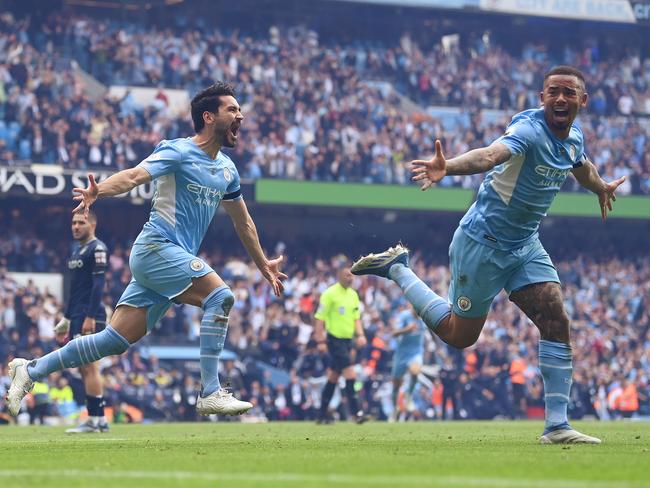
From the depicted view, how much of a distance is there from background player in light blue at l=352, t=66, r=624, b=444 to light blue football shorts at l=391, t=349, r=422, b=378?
12618mm

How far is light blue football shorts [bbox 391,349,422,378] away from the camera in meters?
22.8

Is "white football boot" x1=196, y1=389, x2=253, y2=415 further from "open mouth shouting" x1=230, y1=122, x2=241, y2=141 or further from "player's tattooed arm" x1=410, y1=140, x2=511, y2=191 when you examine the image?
"player's tattooed arm" x1=410, y1=140, x2=511, y2=191

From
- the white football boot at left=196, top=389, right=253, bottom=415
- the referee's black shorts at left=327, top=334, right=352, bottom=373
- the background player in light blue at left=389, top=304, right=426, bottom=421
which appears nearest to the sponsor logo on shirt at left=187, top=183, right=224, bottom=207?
the white football boot at left=196, top=389, right=253, bottom=415

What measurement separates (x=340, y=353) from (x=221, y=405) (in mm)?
9986

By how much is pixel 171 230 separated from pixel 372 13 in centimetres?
3271

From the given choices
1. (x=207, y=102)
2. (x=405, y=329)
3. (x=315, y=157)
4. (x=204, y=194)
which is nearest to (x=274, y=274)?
(x=204, y=194)

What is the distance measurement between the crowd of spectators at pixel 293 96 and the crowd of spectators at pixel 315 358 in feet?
9.57

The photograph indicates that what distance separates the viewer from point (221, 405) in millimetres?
9906

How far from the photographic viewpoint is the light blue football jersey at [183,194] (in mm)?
10398

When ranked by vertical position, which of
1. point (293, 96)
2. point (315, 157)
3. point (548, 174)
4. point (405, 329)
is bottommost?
point (405, 329)

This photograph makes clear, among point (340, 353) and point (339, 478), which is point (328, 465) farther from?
point (340, 353)

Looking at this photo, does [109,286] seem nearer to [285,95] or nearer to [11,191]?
[11,191]

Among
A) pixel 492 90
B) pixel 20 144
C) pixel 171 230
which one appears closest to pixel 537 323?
pixel 171 230

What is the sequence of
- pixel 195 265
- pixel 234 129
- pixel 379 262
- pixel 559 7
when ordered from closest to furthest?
pixel 195 265
pixel 234 129
pixel 379 262
pixel 559 7
